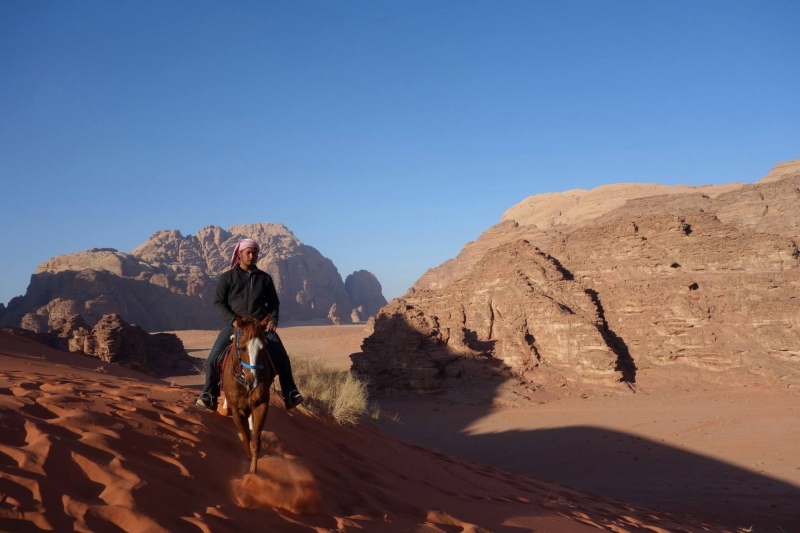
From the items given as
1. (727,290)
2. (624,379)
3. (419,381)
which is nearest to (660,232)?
(727,290)

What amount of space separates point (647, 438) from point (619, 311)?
1138 cm

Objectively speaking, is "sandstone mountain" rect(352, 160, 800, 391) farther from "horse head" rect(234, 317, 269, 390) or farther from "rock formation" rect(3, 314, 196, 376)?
"horse head" rect(234, 317, 269, 390)

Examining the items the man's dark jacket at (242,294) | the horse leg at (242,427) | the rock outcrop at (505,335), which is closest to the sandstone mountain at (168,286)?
the rock outcrop at (505,335)

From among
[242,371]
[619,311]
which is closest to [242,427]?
[242,371]

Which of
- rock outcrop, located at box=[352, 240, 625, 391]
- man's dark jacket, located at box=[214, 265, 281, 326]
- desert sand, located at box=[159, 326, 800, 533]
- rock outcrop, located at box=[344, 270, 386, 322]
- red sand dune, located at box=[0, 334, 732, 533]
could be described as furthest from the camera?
rock outcrop, located at box=[344, 270, 386, 322]

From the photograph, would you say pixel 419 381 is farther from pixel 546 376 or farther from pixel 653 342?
pixel 653 342

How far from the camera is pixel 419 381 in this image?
22578 millimetres

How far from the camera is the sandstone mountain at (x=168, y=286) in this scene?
5794 cm

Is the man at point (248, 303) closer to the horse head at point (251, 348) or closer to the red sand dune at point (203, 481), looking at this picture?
the horse head at point (251, 348)

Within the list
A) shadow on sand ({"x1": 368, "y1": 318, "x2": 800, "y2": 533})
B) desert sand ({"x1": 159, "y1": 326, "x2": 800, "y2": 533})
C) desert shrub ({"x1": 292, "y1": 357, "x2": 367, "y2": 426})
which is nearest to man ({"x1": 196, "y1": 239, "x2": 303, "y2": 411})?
desert shrub ({"x1": 292, "y1": 357, "x2": 367, "y2": 426})

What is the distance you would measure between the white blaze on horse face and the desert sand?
8392 mm

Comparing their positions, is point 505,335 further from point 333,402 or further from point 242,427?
point 242,427

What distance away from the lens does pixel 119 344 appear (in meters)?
28.2

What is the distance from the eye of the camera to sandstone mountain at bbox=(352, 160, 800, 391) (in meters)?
22.3
